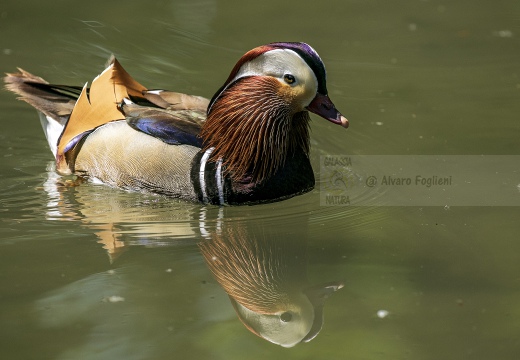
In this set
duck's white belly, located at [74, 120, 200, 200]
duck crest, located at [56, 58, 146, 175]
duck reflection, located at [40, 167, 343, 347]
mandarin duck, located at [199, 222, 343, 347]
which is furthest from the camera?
duck crest, located at [56, 58, 146, 175]

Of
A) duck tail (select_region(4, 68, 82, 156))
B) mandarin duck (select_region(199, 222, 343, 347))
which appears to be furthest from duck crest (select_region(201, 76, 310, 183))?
duck tail (select_region(4, 68, 82, 156))

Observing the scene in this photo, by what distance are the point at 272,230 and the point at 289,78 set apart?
3.22 feet

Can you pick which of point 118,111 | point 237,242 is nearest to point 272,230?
point 237,242

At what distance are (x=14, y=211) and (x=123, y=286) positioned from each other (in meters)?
1.37

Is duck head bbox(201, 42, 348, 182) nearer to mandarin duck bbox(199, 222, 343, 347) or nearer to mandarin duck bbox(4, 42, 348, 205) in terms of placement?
mandarin duck bbox(4, 42, 348, 205)

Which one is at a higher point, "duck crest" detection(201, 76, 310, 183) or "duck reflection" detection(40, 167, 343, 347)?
"duck crest" detection(201, 76, 310, 183)

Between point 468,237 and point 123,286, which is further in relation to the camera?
point 468,237

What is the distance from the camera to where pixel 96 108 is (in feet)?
21.5

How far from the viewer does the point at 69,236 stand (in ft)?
18.3

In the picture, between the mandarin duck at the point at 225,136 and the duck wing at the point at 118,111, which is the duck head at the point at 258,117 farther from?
the duck wing at the point at 118,111

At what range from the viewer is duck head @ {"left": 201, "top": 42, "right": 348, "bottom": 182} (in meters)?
5.92

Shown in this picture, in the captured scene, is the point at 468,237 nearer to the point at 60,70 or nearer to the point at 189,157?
the point at 189,157

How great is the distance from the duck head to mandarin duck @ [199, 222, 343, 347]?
20.5 inches

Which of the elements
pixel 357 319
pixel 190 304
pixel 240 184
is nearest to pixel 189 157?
pixel 240 184
